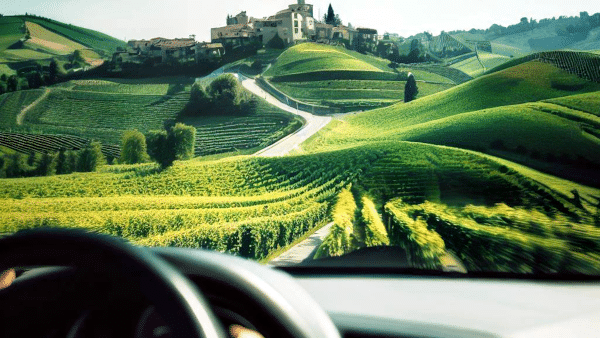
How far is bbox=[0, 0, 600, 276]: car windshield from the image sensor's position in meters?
5.30

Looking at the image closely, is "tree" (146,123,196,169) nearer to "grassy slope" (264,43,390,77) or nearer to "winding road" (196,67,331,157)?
"winding road" (196,67,331,157)

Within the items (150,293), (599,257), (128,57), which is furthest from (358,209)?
(150,293)

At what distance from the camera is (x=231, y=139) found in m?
5.67

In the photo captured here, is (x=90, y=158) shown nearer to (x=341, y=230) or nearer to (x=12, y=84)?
(x=12, y=84)

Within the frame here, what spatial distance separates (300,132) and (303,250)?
4.26ft

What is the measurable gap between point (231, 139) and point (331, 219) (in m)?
1.14

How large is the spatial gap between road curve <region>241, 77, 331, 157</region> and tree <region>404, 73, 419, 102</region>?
28.6 inches

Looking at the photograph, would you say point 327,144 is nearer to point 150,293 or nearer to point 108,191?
point 108,191

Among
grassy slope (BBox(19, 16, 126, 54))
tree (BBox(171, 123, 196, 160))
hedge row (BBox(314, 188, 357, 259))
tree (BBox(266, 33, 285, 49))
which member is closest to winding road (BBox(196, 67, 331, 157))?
tree (BBox(266, 33, 285, 49))

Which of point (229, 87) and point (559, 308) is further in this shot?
point (229, 87)

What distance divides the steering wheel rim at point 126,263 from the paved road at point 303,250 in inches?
150

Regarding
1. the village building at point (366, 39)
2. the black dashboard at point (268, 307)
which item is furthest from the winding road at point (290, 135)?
the black dashboard at point (268, 307)

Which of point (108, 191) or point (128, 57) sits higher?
point (128, 57)

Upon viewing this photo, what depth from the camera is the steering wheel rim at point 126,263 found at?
2.30 feet
